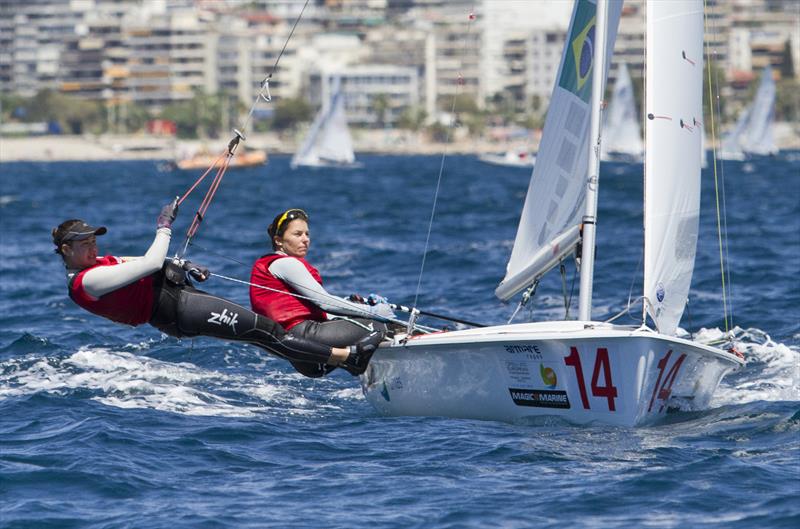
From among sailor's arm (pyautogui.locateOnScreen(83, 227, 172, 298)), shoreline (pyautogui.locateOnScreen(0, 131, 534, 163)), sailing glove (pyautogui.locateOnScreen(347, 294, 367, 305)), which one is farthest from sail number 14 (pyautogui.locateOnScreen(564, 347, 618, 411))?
shoreline (pyautogui.locateOnScreen(0, 131, 534, 163))

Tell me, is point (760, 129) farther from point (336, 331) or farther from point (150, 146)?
point (336, 331)

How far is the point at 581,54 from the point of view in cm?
1145

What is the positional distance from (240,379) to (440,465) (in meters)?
4.17

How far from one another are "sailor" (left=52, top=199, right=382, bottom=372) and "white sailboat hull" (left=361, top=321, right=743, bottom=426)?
0.47m

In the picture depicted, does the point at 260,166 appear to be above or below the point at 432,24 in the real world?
below

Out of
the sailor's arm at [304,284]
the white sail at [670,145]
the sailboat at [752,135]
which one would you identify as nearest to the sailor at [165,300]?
the sailor's arm at [304,284]

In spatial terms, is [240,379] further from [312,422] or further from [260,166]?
[260,166]

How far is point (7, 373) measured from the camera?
13234 mm

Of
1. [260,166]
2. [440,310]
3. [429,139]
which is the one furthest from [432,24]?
[440,310]

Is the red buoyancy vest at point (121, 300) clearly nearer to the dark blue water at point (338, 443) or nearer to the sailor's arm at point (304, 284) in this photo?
the dark blue water at point (338, 443)

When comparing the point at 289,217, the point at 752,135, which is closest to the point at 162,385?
the point at 289,217

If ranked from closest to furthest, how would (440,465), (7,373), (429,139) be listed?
1. (440,465)
2. (7,373)
3. (429,139)

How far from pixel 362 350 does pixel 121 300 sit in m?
1.89

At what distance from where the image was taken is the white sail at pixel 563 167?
11344 mm
